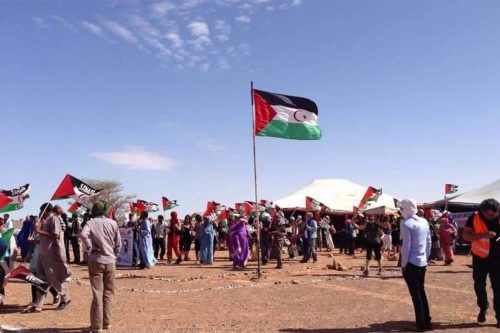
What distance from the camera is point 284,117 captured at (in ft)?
44.6

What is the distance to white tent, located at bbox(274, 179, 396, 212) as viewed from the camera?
118ft

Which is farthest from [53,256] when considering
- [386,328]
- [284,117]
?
[284,117]

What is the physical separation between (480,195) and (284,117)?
1722 centimetres

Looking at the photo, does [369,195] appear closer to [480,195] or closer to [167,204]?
[480,195]

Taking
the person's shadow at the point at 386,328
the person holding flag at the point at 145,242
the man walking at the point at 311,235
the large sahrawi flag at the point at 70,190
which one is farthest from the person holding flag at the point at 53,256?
the man walking at the point at 311,235

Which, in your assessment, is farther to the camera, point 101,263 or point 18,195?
point 18,195

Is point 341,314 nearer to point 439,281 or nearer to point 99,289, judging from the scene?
point 99,289

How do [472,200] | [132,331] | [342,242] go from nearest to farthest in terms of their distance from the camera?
[132,331], [342,242], [472,200]

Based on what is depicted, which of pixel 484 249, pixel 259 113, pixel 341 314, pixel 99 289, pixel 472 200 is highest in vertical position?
pixel 259 113

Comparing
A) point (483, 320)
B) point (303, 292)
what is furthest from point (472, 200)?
point (483, 320)

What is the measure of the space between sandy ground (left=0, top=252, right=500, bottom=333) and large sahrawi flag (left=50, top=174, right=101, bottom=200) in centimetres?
258

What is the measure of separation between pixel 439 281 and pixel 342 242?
11.6 meters

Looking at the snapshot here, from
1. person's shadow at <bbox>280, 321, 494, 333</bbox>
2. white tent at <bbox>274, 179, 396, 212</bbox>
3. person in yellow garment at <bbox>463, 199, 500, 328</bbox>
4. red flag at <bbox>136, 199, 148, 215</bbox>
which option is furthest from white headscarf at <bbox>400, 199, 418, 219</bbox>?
white tent at <bbox>274, 179, 396, 212</bbox>

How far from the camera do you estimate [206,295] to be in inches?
400
